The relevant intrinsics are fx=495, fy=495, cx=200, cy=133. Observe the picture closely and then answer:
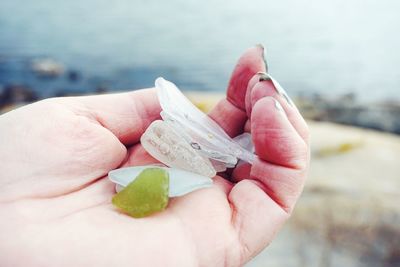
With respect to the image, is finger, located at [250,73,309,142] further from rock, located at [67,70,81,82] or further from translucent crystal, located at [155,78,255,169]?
rock, located at [67,70,81,82]

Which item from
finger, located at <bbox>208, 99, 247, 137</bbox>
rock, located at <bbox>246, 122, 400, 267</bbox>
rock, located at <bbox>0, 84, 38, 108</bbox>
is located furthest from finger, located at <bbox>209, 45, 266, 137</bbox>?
rock, located at <bbox>0, 84, 38, 108</bbox>

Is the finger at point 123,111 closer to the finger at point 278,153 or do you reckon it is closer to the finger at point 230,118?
the finger at point 230,118

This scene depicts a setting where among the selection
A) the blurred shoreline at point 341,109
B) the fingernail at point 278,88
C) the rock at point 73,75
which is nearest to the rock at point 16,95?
the blurred shoreline at point 341,109

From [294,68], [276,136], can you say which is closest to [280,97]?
[276,136]

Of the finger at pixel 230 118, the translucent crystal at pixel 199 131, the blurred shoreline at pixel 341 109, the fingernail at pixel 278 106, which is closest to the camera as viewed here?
the fingernail at pixel 278 106

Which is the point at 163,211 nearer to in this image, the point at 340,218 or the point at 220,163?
the point at 220,163

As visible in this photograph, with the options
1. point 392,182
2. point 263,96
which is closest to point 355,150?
point 392,182
